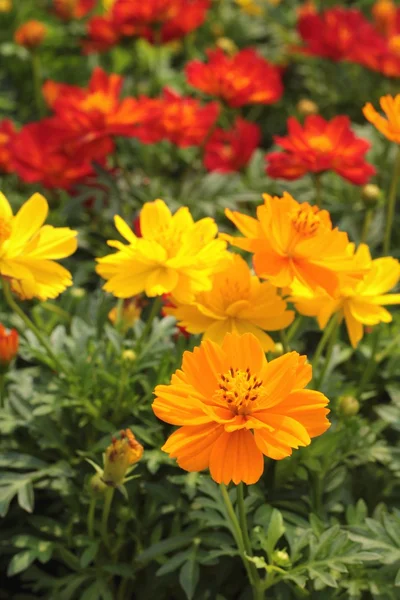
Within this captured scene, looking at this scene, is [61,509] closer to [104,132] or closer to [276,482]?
[276,482]

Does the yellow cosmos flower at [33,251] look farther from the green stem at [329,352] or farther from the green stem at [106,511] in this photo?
the green stem at [329,352]

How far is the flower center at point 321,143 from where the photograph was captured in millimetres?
1512

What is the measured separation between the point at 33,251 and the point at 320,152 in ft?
1.96

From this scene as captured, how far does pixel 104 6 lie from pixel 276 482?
190 centimetres

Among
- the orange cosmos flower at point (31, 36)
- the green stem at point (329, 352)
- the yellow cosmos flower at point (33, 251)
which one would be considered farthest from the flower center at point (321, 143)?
the orange cosmos flower at point (31, 36)

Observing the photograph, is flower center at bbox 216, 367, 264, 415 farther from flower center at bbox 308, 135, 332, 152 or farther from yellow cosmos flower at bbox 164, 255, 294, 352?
flower center at bbox 308, 135, 332, 152

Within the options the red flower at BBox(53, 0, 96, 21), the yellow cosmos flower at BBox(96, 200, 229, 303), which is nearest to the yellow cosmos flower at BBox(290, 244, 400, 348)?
the yellow cosmos flower at BBox(96, 200, 229, 303)

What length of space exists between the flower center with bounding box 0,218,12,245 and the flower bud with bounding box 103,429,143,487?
0.29m

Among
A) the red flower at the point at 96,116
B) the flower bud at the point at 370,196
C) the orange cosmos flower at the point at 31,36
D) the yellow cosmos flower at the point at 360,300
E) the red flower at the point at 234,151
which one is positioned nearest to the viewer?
the yellow cosmos flower at the point at 360,300

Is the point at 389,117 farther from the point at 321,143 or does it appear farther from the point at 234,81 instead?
the point at 234,81

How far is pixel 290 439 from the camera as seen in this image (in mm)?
882

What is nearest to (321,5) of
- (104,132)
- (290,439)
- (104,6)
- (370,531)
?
(104,6)

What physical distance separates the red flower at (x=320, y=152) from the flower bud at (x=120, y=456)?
2.12 ft

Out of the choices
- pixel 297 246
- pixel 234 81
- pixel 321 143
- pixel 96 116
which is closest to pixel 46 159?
pixel 96 116
